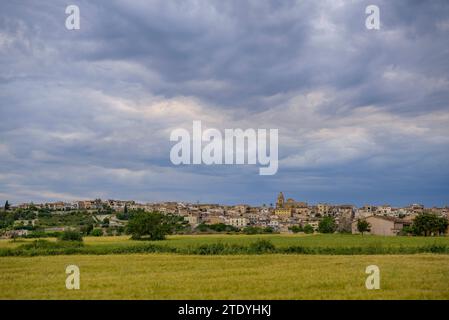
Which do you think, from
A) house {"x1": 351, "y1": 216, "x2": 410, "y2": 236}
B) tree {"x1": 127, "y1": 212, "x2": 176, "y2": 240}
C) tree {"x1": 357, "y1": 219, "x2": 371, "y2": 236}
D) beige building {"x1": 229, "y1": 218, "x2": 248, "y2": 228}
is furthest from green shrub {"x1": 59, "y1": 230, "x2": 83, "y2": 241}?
beige building {"x1": 229, "y1": 218, "x2": 248, "y2": 228}

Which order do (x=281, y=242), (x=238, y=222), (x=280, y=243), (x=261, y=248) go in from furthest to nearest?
(x=238, y=222)
(x=281, y=242)
(x=280, y=243)
(x=261, y=248)

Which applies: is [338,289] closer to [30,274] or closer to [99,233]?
[30,274]

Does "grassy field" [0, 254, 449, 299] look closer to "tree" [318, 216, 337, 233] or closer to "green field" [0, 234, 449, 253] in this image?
"green field" [0, 234, 449, 253]

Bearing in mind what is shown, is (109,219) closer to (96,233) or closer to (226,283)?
(96,233)

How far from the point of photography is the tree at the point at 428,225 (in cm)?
11412

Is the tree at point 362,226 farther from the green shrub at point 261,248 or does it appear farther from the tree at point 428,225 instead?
the green shrub at point 261,248

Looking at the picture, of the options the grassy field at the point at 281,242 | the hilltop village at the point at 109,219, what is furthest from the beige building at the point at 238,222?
the grassy field at the point at 281,242

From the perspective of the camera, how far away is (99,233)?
103 meters

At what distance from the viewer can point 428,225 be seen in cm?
11456

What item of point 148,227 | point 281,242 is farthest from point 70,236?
point 281,242

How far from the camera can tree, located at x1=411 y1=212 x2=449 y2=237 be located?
11412 cm
